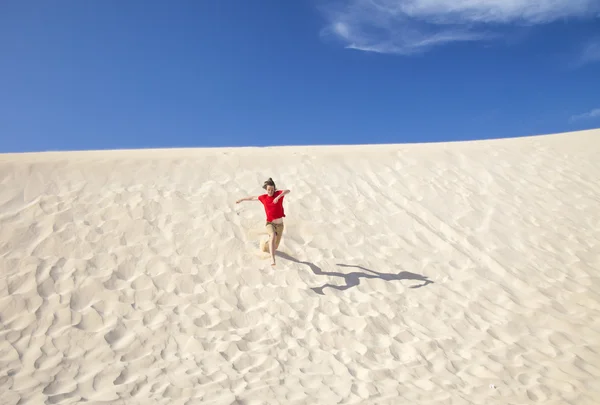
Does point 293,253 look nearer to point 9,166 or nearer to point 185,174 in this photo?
point 185,174

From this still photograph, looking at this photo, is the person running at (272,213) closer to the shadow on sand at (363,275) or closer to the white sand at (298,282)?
the white sand at (298,282)

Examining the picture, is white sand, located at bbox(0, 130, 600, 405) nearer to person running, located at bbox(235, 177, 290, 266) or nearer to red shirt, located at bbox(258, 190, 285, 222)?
person running, located at bbox(235, 177, 290, 266)

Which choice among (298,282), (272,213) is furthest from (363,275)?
(272,213)

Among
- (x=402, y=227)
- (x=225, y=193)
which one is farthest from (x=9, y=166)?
(x=402, y=227)

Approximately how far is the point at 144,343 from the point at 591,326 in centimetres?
561

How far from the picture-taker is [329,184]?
32.8ft

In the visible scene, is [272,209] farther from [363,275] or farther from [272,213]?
[363,275]

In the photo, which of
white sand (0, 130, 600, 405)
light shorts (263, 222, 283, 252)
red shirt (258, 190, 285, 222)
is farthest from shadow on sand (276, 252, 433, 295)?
red shirt (258, 190, 285, 222)

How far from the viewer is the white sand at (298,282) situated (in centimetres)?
487

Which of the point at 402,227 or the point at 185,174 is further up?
the point at 185,174

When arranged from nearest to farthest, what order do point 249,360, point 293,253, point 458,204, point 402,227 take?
point 249,360
point 293,253
point 402,227
point 458,204

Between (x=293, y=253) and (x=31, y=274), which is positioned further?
(x=293, y=253)

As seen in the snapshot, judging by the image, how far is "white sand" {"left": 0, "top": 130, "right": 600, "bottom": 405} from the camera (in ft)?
Result: 16.0

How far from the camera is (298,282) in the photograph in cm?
684
